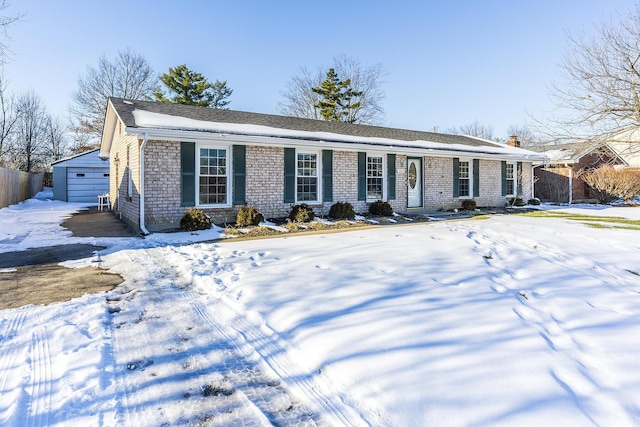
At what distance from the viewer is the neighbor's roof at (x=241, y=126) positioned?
9.71 meters

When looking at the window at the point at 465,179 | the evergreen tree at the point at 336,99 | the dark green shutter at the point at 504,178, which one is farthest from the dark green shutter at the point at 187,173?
the evergreen tree at the point at 336,99

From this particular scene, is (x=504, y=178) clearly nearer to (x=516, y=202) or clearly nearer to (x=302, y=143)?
(x=516, y=202)

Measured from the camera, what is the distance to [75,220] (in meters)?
12.2

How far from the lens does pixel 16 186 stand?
18.6m

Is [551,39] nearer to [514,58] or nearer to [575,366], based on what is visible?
[514,58]

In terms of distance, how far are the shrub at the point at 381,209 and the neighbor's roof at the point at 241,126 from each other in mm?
2151

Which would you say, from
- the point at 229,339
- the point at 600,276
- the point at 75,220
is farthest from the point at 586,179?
the point at 75,220

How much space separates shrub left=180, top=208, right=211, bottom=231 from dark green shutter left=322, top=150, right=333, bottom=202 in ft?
13.7

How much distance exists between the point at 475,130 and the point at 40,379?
56703 mm

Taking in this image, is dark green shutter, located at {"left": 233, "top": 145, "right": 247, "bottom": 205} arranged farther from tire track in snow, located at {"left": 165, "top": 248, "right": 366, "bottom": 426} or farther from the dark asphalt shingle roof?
tire track in snow, located at {"left": 165, "top": 248, "right": 366, "bottom": 426}

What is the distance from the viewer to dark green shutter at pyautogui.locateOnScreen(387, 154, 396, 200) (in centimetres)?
1338

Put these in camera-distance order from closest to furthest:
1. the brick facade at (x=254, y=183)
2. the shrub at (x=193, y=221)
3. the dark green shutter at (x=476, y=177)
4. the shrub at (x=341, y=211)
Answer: the shrub at (x=193, y=221) → the brick facade at (x=254, y=183) → the shrub at (x=341, y=211) → the dark green shutter at (x=476, y=177)

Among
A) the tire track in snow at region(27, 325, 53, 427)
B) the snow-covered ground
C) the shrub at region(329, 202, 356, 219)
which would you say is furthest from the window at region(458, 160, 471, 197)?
the tire track in snow at region(27, 325, 53, 427)

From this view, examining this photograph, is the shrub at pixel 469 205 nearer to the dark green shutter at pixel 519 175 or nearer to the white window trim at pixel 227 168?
the dark green shutter at pixel 519 175
